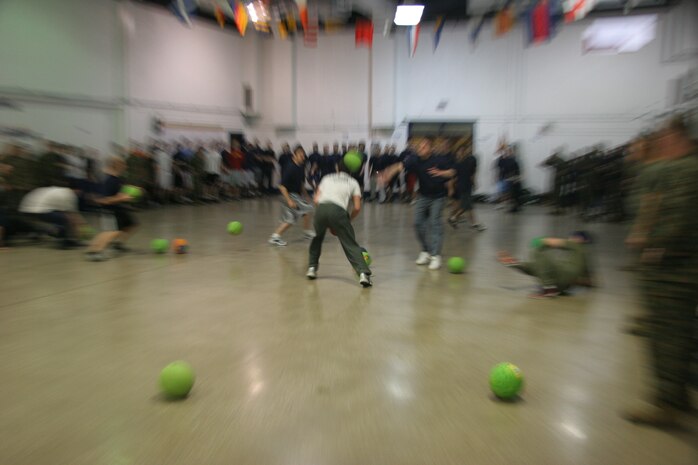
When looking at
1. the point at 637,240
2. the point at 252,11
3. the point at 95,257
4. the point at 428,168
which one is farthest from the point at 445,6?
the point at 637,240

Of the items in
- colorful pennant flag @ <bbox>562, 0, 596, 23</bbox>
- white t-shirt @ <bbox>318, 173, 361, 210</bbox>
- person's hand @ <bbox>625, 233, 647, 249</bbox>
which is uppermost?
colorful pennant flag @ <bbox>562, 0, 596, 23</bbox>

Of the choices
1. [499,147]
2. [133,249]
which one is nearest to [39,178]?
[133,249]

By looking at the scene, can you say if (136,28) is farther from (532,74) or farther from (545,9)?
(532,74)

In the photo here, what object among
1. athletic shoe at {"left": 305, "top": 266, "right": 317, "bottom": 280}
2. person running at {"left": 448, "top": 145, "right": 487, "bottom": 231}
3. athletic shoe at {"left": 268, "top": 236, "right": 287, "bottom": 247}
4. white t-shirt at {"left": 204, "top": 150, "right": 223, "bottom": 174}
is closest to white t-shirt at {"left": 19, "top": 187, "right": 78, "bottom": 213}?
athletic shoe at {"left": 268, "top": 236, "right": 287, "bottom": 247}

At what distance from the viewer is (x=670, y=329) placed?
9.37 feet

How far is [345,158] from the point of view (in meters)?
A: 6.34

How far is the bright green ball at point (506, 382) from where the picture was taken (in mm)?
3229

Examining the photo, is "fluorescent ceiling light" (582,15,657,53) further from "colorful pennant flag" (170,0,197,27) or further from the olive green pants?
the olive green pants

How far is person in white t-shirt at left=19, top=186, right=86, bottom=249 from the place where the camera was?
8445 millimetres

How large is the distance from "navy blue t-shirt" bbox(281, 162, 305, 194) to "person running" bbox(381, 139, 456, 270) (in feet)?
7.99

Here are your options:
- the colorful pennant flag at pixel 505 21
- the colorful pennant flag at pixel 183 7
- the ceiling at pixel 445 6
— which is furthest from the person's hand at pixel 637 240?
the ceiling at pixel 445 6

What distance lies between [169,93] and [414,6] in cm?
1002

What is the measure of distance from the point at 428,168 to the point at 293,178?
300 cm

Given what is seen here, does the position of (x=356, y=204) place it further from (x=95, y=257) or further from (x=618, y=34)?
Result: (x=618, y=34)
